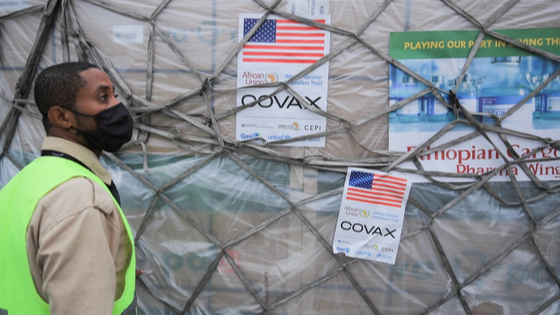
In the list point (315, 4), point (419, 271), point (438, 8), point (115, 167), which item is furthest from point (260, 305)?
point (438, 8)

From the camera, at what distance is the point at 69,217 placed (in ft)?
3.51

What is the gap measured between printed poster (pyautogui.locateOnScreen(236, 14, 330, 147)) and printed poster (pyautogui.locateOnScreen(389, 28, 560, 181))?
44cm

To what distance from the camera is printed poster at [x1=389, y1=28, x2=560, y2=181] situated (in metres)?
2.13

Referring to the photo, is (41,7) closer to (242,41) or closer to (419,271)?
(242,41)

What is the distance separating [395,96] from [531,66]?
0.79 m

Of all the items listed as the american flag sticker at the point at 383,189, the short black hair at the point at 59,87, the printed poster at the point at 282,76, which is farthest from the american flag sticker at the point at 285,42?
the short black hair at the point at 59,87

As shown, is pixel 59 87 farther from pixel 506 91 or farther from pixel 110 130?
pixel 506 91

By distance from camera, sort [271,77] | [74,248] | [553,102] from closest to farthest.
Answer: [74,248] → [553,102] → [271,77]

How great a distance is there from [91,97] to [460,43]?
1.99 meters

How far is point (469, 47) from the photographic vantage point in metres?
2.15

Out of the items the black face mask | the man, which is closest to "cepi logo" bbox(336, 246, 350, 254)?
the man

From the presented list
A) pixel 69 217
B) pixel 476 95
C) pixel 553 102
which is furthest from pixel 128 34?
pixel 553 102

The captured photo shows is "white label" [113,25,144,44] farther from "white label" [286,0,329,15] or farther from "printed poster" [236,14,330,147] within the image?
"white label" [286,0,329,15]

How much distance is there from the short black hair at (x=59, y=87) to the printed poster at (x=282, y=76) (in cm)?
108
